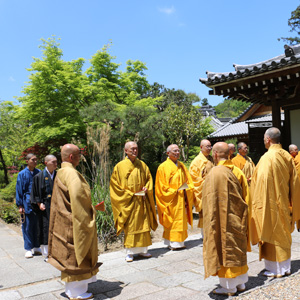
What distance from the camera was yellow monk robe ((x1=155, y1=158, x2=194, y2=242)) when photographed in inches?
215

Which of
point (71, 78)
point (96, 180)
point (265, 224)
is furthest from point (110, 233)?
point (71, 78)

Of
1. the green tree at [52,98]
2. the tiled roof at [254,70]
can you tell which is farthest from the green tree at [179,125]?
the tiled roof at [254,70]

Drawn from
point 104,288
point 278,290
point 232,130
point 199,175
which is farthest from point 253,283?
point 232,130

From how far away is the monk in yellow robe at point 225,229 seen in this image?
10.8ft

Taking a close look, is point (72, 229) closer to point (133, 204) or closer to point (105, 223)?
point (133, 204)

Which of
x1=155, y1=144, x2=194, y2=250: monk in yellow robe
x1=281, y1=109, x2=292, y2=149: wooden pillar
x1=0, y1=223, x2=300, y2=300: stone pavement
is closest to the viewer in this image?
x1=0, y1=223, x2=300, y2=300: stone pavement

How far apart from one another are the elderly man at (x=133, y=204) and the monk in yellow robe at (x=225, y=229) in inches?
72.1

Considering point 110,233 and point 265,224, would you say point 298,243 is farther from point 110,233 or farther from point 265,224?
point 110,233

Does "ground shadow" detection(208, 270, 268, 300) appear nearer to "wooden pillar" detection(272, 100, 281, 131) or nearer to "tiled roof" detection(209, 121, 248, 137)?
"wooden pillar" detection(272, 100, 281, 131)

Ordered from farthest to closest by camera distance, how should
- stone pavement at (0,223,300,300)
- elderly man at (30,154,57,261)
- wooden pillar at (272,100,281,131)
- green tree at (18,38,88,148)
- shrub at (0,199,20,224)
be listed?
green tree at (18,38,88,148)
shrub at (0,199,20,224)
wooden pillar at (272,100,281,131)
elderly man at (30,154,57,261)
stone pavement at (0,223,300,300)

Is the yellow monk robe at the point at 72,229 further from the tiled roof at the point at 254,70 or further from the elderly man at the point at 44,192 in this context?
the tiled roof at the point at 254,70

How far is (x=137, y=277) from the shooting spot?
423 cm

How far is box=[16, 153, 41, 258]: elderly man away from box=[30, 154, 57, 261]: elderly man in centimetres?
20

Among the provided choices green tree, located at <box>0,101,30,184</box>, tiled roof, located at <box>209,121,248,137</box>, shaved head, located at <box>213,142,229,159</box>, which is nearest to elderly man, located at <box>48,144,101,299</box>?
shaved head, located at <box>213,142,229,159</box>
